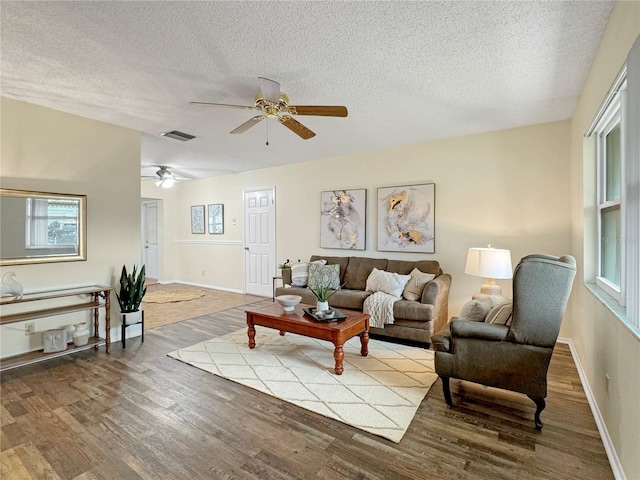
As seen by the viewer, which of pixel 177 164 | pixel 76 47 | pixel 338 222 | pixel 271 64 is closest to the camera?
pixel 76 47

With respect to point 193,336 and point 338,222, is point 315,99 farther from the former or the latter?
point 193,336

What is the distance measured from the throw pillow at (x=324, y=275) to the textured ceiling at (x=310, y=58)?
2079mm

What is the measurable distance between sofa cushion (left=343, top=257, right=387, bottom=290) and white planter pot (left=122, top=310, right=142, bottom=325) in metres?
2.70

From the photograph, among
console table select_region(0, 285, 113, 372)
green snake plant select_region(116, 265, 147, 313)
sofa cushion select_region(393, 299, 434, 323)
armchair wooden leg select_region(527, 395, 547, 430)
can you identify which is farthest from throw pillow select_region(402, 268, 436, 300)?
console table select_region(0, 285, 113, 372)

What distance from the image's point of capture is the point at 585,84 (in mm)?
2695

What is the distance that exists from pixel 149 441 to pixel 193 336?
200 centimetres

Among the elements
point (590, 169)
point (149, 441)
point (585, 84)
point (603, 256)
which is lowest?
point (149, 441)

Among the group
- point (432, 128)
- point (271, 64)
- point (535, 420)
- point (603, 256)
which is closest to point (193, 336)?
point (271, 64)

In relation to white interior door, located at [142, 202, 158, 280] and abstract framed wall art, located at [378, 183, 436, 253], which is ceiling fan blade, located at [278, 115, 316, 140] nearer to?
abstract framed wall art, located at [378, 183, 436, 253]

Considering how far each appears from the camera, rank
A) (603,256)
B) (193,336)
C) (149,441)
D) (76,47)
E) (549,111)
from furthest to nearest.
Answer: (193,336), (549,111), (603,256), (76,47), (149,441)

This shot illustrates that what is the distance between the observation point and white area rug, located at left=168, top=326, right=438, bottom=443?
224 cm

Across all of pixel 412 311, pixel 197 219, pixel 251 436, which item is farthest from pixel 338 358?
pixel 197 219

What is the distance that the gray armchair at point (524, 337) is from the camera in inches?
77.8

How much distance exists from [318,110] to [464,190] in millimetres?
2597
